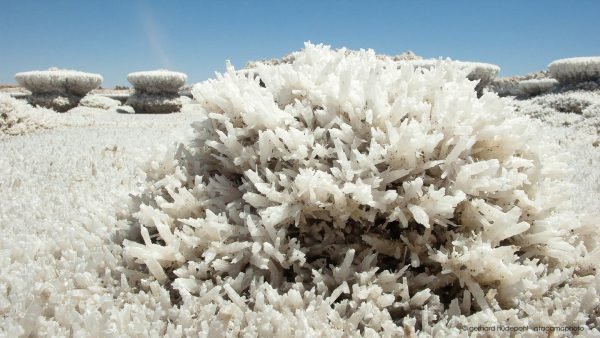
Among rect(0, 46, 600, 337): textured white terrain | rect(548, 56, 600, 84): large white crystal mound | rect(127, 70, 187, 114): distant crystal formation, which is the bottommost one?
rect(0, 46, 600, 337): textured white terrain

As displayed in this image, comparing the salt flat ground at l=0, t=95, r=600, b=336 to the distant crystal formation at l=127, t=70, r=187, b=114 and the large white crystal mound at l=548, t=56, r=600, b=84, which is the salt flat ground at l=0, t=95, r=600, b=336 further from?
the large white crystal mound at l=548, t=56, r=600, b=84

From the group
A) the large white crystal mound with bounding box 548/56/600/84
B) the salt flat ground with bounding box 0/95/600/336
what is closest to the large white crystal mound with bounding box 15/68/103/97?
the salt flat ground with bounding box 0/95/600/336

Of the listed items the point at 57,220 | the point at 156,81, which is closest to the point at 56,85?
the point at 156,81

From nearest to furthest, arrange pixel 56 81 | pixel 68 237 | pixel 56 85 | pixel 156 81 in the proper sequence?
pixel 68 237
pixel 156 81
pixel 56 81
pixel 56 85

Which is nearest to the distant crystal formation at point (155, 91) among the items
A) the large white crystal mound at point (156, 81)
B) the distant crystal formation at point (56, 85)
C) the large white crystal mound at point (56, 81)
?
the large white crystal mound at point (156, 81)

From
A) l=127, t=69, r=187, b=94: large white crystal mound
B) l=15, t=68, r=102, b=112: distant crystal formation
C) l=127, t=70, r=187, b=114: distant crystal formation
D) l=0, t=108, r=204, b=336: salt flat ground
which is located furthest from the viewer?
l=15, t=68, r=102, b=112: distant crystal formation

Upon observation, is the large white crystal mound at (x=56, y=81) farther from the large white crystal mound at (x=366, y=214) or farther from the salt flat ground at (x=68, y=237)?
the large white crystal mound at (x=366, y=214)

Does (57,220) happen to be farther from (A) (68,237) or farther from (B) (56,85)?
(B) (56,85)
